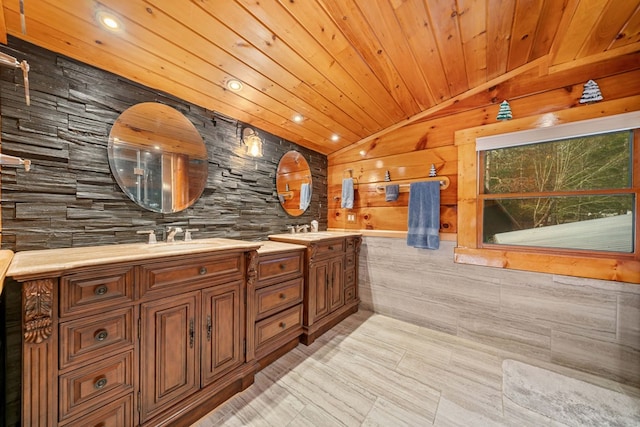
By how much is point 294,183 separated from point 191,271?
5.28 ft

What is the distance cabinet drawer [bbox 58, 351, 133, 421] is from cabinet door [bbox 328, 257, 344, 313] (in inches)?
63.3

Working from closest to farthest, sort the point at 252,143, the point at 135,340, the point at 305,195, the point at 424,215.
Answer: the point at 135,340 < the point at 252,143 < the point at 424,215 < the point at 305,195

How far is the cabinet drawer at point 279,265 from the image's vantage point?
1.74 m

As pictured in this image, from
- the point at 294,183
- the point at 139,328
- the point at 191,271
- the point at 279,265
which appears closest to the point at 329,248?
the point at 279,265

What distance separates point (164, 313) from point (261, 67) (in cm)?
158

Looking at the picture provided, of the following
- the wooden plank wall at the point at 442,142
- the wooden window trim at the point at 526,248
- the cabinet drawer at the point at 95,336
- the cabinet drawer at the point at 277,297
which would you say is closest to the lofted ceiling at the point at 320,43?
the wooden plank wall at the point at 442,142

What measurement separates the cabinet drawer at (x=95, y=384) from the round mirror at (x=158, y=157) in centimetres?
93

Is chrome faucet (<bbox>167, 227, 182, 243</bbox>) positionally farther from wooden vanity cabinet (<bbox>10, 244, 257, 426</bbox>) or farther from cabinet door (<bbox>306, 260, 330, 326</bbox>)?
cabinet door (<bbox>306, 260, 330, 326</bbox>)

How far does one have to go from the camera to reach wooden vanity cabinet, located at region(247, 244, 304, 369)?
170 cm

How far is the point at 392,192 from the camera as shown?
8.66 ft

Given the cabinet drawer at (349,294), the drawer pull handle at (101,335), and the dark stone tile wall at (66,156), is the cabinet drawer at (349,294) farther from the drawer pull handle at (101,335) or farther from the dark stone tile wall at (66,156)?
the drawer pull handle at (101,335)

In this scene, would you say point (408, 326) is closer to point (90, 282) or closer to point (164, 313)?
point (164, 313)

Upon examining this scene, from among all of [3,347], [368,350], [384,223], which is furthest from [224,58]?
[368,350]

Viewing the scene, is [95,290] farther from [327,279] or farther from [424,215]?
[424,215]
